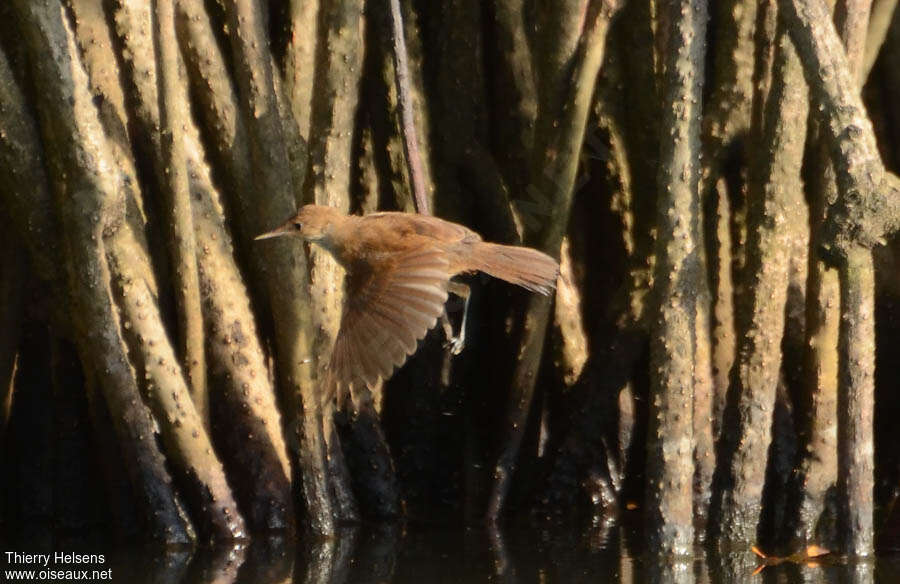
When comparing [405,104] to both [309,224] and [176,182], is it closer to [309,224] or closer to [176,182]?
[309,224]

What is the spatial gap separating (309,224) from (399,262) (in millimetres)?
337

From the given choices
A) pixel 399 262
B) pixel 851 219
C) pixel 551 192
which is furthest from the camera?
pixel 551 192

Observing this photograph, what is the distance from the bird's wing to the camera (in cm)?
452

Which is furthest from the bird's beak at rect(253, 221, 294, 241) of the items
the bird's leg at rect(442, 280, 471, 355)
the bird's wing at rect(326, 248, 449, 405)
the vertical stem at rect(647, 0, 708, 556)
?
the vertical stem at rect(647, 0, 708, 556)

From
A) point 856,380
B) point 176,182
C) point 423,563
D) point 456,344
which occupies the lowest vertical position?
point 423,563

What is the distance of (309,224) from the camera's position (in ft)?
16.5

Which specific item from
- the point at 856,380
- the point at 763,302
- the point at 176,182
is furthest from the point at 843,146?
the point at 176,182

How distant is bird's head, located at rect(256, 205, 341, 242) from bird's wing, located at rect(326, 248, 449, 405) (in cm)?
19

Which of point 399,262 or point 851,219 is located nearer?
point 851,219

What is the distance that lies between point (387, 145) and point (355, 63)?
0.49 metres

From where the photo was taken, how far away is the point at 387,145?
19.5 ft

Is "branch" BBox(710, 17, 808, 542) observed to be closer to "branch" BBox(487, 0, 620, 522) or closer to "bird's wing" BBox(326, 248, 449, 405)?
"branch" BBox(487, 0, 620, 522)

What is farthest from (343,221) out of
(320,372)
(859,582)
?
(859,582)

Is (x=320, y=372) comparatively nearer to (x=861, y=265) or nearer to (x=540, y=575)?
(x=540, y=575)
